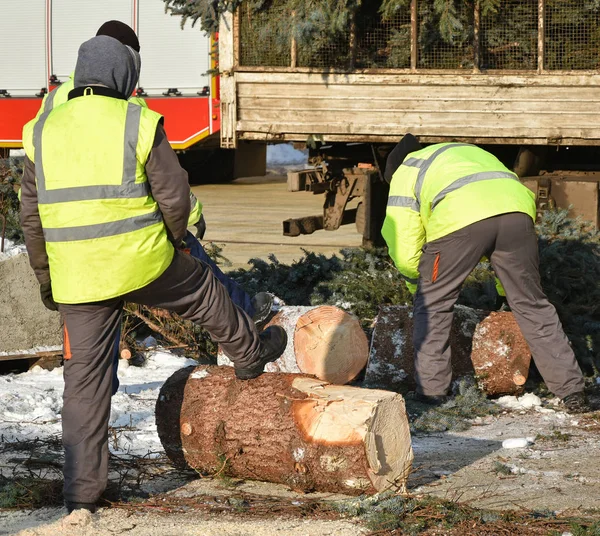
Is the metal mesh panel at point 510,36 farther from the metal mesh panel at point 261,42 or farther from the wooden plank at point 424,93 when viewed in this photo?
the metal mesh panel at point 261,42

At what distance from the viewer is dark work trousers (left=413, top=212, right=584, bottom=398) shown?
5.49 metres

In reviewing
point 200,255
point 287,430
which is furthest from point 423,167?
point 287,430

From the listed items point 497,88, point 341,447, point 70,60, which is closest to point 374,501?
point 341,447

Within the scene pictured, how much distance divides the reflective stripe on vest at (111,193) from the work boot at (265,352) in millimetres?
877

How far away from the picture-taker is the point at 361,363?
20.8 ft

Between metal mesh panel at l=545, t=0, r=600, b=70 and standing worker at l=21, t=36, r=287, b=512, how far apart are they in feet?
19.6

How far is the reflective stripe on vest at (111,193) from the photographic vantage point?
12.3 feet

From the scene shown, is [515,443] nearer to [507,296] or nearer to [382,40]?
[507,296]

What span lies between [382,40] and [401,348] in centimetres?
411

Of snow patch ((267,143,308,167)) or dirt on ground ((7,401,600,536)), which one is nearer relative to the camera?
dirt on ground ((7,401,600,536))

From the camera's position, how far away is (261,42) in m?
9.36

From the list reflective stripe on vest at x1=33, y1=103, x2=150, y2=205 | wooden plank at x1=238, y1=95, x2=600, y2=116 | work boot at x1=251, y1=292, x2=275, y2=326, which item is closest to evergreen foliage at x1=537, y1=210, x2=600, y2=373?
work boot at x1=251, y1=292, x2=275, y2=326

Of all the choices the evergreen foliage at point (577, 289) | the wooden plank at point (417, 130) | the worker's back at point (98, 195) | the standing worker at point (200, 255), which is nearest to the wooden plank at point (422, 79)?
the wooden plank at point (417, 130)

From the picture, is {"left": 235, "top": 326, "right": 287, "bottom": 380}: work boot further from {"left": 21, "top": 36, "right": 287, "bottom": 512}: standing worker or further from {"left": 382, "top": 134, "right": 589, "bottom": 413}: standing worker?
{"left": 382, "top": 134, "right": 589, "bottom": 413}: standing worker
